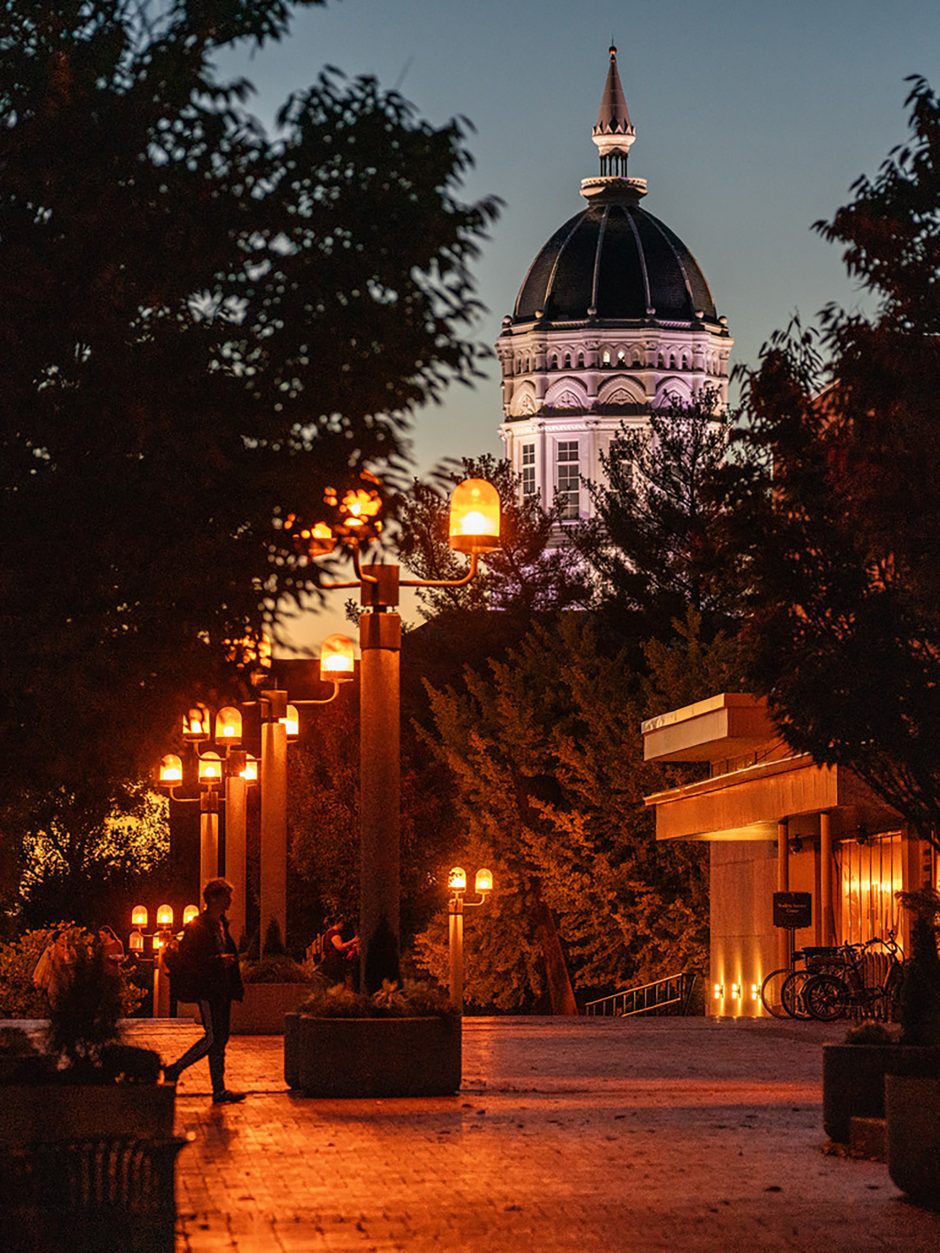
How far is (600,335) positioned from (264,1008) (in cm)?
14848

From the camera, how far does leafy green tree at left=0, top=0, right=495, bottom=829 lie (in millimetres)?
10680

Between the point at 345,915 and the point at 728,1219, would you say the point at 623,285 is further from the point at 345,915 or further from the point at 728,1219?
the point at 728,1219

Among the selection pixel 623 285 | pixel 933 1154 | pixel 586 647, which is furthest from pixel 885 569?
pixel 623 285

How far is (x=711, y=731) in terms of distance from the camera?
39125mm

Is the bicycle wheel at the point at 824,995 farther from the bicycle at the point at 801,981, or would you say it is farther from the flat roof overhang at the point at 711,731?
the flat roof overhang at the point at 711,731

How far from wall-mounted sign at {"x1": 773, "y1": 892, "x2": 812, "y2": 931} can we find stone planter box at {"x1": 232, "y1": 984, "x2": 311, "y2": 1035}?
36.5ft

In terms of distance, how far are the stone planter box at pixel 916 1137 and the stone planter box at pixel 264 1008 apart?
637 inches

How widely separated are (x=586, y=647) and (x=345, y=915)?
45.3 feet

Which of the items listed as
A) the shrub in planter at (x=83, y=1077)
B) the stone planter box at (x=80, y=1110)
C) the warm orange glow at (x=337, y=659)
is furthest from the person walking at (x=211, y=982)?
the warm orange glow at (x=337, y=659)

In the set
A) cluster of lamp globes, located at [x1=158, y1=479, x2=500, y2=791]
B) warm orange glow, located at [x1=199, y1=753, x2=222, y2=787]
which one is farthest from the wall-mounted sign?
warm orange glow, located at [x1=199, y1=753, x2=222, y2=787]

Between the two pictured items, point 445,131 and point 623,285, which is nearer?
point 445,131

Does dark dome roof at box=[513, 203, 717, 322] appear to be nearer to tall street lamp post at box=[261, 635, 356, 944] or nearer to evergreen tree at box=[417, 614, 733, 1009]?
evergreen tree at box=[417, 614, 733, 1009]

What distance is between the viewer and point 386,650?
18797 mm

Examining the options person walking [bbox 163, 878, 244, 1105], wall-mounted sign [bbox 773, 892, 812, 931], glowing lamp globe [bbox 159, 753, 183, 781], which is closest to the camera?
person walking [bbox 163, 878, 244, 1105]
